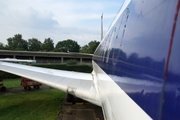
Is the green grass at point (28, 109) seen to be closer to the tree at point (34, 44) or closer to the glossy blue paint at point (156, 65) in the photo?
the glossy blue paint at point (156, 65)

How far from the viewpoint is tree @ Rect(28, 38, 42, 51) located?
84181 millimetres

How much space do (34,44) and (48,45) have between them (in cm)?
857

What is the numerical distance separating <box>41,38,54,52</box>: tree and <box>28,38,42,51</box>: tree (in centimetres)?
415

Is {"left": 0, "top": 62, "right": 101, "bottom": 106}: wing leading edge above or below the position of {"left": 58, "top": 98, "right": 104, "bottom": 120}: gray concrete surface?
above

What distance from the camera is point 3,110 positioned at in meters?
8.70

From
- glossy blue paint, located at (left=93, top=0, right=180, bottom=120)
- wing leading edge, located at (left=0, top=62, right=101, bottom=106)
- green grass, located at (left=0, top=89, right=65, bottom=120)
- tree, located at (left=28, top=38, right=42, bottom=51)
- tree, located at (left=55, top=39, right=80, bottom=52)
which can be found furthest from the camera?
tree, located at (left=55, top=39, right=80, bottom=52)

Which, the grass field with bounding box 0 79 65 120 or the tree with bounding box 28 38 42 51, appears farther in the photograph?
the tree with bounding box 28 38 42 51

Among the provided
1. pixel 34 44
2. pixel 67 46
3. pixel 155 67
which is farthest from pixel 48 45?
pixel 155 67

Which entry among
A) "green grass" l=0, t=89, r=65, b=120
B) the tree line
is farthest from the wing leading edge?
the tree line

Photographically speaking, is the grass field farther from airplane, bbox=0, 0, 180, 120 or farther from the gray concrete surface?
airplane, bbox=0, 0, 180, 120

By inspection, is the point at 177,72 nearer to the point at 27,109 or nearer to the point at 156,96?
the point at 156,96

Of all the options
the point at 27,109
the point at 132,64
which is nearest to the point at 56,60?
the point at 27,109

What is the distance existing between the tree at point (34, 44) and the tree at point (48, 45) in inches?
163

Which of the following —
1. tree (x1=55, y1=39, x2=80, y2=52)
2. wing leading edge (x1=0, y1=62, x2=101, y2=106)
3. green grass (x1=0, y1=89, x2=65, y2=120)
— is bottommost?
green grass (x1=0, y1=89, x2=65, y2=120)
